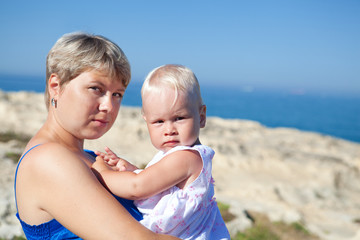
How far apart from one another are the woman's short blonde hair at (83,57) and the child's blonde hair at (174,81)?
183 mm

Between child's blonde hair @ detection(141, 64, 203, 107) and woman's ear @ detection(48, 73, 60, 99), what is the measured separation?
0.50m

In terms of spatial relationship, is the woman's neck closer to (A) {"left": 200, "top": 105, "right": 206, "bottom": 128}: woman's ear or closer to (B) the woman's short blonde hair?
(B) the woman's short blonde hair

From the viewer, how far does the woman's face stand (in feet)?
6.14

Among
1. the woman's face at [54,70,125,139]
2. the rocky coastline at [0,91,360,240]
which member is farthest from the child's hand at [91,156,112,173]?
the rocky coastline at [0,91,360,240]

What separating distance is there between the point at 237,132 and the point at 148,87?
10992mm

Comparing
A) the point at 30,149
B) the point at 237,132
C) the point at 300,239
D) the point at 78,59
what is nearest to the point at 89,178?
the point at 30,149

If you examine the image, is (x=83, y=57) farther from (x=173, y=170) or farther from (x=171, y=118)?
(x=173, y=170)

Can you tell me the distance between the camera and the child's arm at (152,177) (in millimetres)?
1775

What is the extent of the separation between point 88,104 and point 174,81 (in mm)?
502

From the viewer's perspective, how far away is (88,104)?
6.19ft

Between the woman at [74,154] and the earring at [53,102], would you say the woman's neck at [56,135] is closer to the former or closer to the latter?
the woman at [74,154]

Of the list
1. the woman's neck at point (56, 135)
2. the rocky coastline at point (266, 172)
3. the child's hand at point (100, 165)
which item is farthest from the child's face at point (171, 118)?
the rocky coastline at point (266, 172)

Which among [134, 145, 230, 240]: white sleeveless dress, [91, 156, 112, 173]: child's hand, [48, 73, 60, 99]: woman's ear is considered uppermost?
[48, 73, 60, 99]: woman's ear

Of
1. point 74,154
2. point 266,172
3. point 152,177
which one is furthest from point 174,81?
point 266,172
